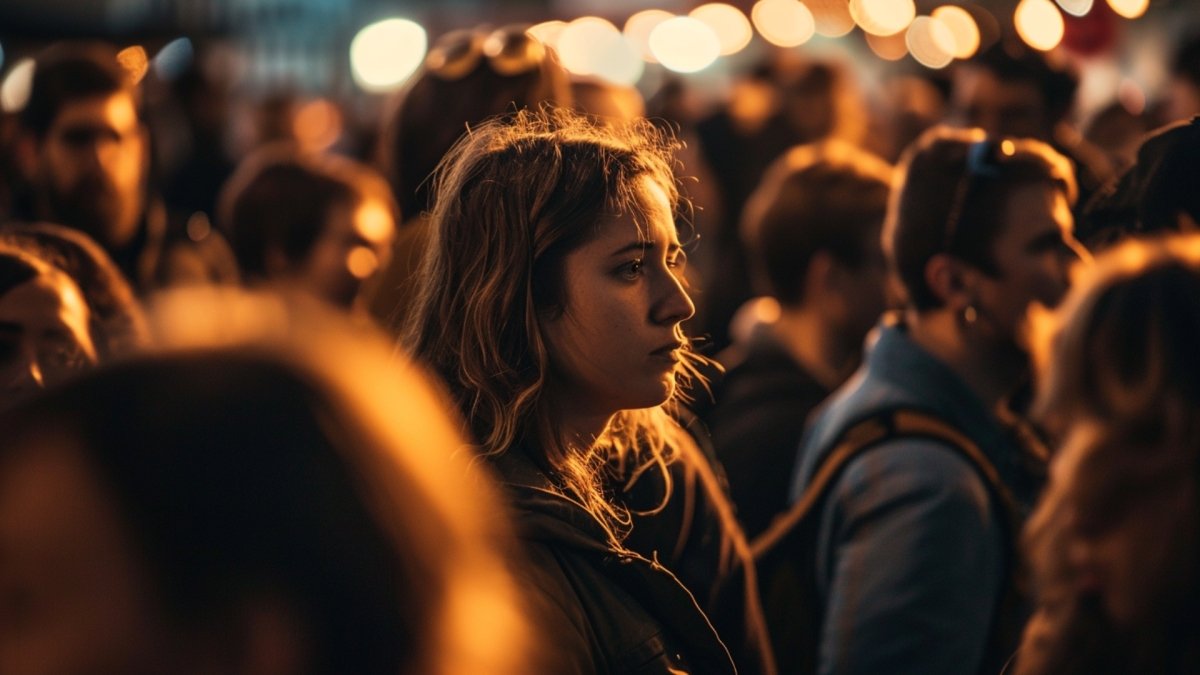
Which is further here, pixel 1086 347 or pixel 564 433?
pixel 564 433

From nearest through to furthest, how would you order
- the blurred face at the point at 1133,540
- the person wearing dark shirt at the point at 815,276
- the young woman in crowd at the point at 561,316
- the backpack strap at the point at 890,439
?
the blurred face at the point at 1133,540 < the young woman in crowd at the point at 561,316 < the backpack strap at the point at 890,439 < the person wearing dark shirt at the point at 815,276

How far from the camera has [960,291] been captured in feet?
11.3

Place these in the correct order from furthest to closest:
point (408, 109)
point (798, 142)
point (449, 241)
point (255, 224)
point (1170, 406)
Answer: point (798, 142), point (255, 224), point (408, 109), point (449, 241), point (1170, 406)

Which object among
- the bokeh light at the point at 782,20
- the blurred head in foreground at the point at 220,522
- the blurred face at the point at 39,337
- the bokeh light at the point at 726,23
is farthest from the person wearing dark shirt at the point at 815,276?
the bokeh light at the point at 726,23

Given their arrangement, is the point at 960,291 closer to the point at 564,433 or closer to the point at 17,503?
the point at 564,433

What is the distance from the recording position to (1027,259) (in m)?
3.39

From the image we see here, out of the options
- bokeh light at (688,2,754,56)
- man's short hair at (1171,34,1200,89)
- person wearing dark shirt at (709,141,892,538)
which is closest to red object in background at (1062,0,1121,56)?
man's short hair at (1171,34,1200,89)

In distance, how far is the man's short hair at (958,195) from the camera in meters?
A: 3.42

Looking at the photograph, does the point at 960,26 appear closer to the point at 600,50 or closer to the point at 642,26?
Answer: the point at 600,50

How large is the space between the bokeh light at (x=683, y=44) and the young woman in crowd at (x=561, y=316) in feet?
82.6

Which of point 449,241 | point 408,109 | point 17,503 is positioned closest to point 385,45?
point 408,109

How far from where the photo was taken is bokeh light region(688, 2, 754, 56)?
2707cm

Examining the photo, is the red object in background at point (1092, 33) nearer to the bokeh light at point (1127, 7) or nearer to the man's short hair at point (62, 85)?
the bokeh light at point (1127, 7)

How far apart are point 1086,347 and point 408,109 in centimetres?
248
